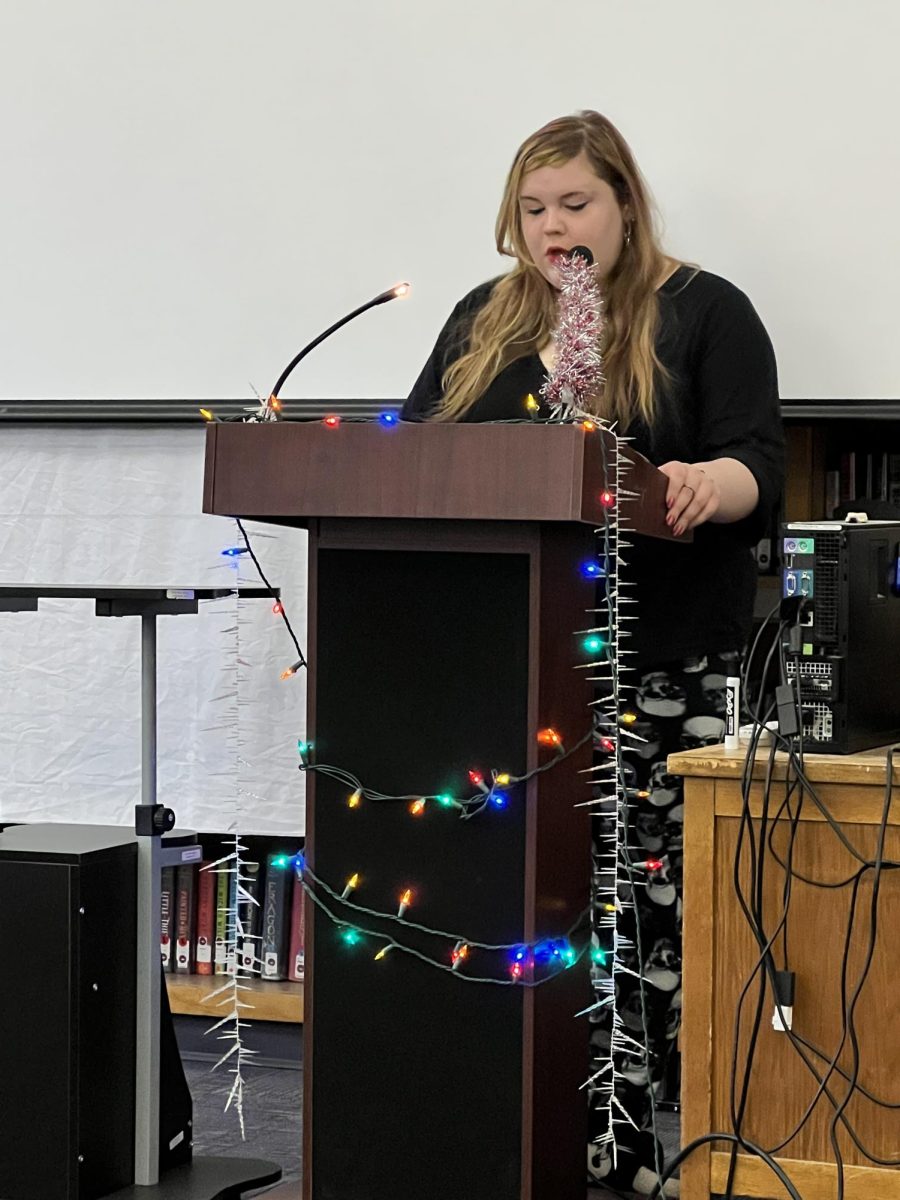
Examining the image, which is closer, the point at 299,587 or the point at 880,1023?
the point at 880,1023

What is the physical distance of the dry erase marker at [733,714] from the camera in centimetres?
198

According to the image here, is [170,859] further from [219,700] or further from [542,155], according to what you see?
[542,155]

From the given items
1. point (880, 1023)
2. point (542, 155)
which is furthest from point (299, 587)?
point (880, 1023)

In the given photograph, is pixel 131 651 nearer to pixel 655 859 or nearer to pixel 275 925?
pixel 275 925

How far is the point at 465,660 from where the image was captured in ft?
5.51

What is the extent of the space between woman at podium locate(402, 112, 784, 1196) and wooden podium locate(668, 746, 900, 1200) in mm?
188

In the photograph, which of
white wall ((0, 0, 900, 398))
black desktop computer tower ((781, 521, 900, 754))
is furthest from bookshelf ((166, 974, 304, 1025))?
black desktop computer tower ((781, 521, 900, 754))

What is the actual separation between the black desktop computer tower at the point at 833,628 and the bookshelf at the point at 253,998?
1.46m

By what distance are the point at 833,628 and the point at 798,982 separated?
1.37 feet

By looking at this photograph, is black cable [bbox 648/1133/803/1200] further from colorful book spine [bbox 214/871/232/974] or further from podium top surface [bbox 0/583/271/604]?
colorful book spine [bbox 214/871/232/974]

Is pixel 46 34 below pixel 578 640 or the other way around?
the other way around

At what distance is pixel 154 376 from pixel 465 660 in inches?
60.6

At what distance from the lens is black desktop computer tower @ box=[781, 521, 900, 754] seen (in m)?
1.88

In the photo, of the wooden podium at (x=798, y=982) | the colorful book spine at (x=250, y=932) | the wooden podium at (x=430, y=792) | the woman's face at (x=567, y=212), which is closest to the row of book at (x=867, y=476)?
the woman's face at (x=567, y=212)
